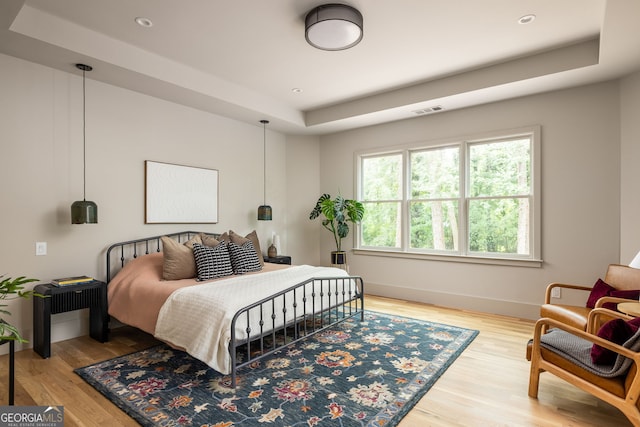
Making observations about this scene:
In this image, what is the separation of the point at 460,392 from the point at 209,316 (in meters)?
1.91

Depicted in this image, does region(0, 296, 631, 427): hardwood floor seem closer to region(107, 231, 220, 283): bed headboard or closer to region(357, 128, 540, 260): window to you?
region(107, 231, 220, 283): bed headboard

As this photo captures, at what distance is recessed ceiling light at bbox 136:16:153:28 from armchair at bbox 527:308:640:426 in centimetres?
381

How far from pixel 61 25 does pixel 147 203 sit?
1.88m

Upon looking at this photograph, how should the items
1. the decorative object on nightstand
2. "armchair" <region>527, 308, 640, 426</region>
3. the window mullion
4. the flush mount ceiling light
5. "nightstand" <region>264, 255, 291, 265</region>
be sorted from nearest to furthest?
"armchair" <region>527, 308, 640, 426</region>
the flush mount ceiling light
"nightstand" <region>264, 255, 291, 265</region>
the window mullion
the decorative object on nightstand

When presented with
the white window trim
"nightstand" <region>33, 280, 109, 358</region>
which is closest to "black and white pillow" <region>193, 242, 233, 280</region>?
"nightstand" <region>33, 280, 109, 358</region>

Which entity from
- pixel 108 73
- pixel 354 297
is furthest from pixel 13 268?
pixel 354 297

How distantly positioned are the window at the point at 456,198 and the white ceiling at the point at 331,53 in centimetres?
71

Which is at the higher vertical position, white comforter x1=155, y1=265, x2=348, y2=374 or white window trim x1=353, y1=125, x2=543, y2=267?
Answer: white window trim x1=353, y1=125, x2=543, y2=267

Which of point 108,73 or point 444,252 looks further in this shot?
point 444,252

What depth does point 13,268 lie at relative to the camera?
10.3ft

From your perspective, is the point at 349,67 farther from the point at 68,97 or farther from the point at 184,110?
the point at 68,97

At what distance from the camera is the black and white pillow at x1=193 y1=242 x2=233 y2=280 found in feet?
11.5

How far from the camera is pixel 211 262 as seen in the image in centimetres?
358

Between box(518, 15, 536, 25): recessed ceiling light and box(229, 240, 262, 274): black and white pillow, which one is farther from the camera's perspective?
box(229, 240, 262, 274): black and white pillow
